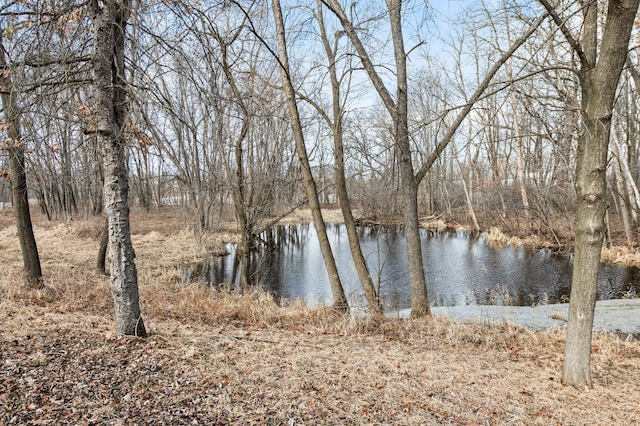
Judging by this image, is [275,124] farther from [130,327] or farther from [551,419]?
[551,419]

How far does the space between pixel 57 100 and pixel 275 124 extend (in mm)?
8611

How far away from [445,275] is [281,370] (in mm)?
10427

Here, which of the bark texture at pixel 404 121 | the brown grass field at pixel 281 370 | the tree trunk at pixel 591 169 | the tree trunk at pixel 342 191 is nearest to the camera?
the brown grass field at pixel 281 370

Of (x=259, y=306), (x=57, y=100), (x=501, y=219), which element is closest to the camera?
(x=57, y=100)

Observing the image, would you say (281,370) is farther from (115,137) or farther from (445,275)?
(445,275)

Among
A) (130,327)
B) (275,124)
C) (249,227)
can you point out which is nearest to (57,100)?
(130,327)

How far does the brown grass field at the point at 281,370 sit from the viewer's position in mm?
3062

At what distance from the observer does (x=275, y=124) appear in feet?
41.0

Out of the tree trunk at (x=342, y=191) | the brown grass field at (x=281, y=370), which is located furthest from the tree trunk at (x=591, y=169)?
the tree trunk at (x=342, y=191)

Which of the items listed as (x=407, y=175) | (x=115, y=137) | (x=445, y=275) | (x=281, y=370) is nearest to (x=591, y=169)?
(x=407, y=175)

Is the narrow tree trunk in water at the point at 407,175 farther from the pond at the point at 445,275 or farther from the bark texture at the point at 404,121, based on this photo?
the pond at the point at 445,275

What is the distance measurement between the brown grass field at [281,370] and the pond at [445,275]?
94.1 inches

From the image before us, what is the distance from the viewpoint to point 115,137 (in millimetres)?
3852

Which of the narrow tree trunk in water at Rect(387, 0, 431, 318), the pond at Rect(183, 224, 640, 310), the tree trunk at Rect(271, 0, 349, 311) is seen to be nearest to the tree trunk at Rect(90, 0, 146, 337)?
the tree trunk at Rect(271, 0, 349, 311)
